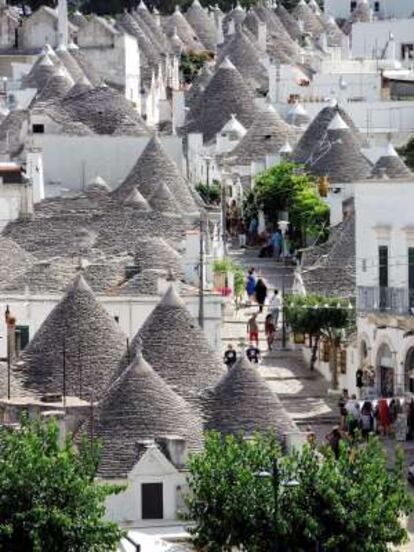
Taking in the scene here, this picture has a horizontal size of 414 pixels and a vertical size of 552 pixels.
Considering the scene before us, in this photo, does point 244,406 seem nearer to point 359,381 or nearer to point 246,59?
point 359,381

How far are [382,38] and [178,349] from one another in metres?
75.7

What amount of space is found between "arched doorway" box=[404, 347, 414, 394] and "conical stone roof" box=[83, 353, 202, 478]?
7531mm

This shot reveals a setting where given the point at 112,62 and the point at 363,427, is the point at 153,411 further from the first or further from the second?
the point at 112,62

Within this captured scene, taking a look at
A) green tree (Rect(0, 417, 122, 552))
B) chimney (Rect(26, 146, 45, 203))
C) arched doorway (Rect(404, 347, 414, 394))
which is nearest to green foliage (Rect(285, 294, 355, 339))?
arched doorway (Rect(404, 347, 414, 394))

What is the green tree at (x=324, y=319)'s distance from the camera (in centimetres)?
7069

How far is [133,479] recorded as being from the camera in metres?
57.0

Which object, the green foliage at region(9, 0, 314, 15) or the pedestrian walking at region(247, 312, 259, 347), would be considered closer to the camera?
the pedestrian walking at region(247, 312, 259, 347)

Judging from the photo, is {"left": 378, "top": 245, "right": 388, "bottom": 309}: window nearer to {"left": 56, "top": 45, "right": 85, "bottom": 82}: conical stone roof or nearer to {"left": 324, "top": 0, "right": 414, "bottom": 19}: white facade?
{"left": 56, "top": 45, "right": 85, "bottom": 82}: conical stone roof

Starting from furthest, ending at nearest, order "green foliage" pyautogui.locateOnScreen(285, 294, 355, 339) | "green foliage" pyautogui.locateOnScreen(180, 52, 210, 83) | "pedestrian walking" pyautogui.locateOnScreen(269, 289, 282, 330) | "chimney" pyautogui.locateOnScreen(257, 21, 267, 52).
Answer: "green foliage" pyautogui.locateOnScreen(180, 52, 210, 83), "chimney" pyautogui.locateOnScreen(257, 21, 267, 52), "pedestrian walking" pyautogui.locateOnScreen(269, 289, 282, 330), "green foliage" pyautogui.locateOnScreen(285, 294, 355, 339)

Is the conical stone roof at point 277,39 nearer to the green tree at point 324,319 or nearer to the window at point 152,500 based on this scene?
the green tree at point 324,319

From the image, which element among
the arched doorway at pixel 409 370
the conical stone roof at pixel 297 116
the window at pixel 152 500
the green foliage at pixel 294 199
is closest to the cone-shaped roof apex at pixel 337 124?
the green foliage at pixel 294 199

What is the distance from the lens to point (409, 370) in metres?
66.2

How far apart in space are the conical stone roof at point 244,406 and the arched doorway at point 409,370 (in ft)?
21.4

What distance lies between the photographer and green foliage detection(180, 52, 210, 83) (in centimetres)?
14375
